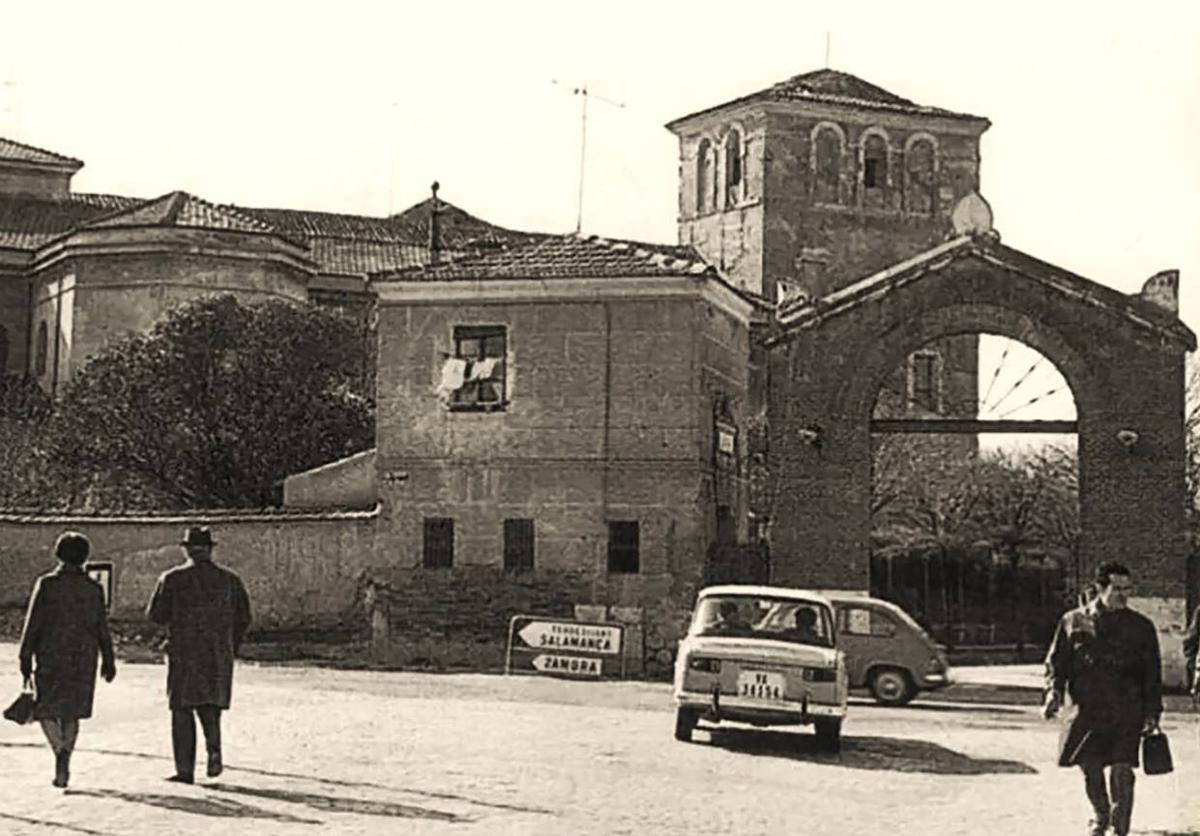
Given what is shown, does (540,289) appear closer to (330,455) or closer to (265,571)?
(265,571)

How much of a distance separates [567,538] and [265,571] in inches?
192

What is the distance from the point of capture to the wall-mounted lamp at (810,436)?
32906mm

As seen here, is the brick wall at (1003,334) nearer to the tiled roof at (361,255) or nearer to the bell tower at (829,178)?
the tiled roof at (361,255)

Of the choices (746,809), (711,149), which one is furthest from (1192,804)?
(711,149)

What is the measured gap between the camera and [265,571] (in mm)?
32469

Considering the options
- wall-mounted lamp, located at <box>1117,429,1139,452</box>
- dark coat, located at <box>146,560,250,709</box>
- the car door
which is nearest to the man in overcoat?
dark coat, located at <box>146,560,250,709</box>

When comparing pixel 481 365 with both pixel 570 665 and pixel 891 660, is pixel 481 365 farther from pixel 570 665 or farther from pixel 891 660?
pixel 891 660

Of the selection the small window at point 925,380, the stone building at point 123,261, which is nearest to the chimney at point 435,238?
the stone building at point 123,261

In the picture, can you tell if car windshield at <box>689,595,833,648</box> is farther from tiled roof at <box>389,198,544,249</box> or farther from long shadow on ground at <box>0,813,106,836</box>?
tiled roof at <box>389,198,544,249</box>

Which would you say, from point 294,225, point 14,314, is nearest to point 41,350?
point 14,314

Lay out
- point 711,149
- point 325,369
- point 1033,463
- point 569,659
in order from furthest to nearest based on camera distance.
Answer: point 711,149, point 1033,463, point 325,369, point 569,659

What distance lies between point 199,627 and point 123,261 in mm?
41107

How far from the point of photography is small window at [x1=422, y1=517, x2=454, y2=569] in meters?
32.2

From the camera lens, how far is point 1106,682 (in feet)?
41.3
